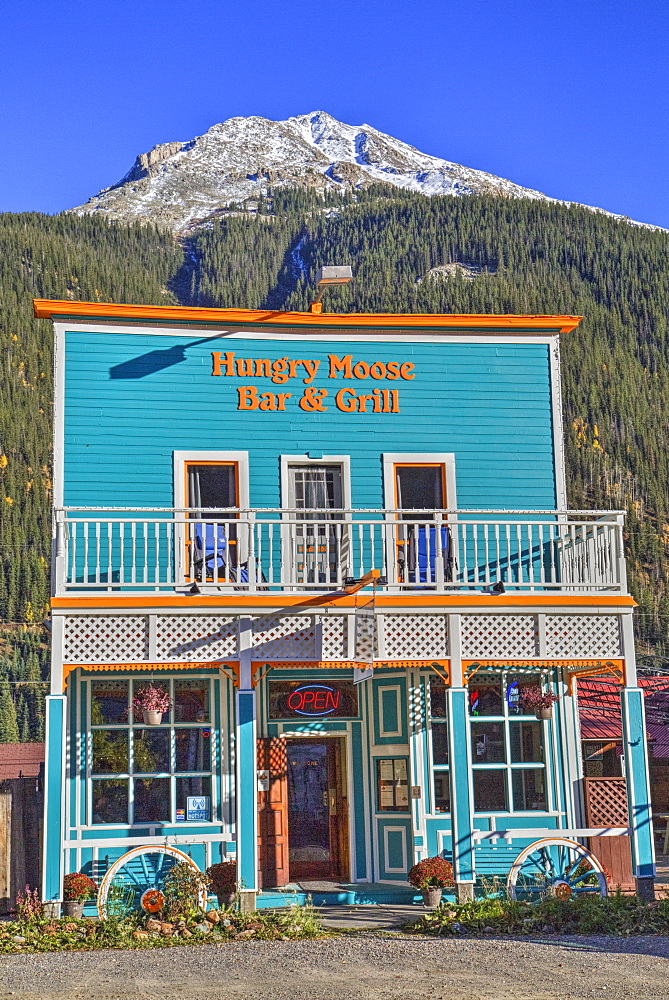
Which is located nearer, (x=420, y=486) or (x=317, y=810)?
(x=317, y=810)

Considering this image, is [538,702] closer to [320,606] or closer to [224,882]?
[320,606]

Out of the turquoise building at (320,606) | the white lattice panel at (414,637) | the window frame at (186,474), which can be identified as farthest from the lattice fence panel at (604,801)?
the window frame at (186,474)

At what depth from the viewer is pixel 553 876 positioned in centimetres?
1565

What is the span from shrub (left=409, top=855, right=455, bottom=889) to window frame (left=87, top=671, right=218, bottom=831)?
272 centimetres

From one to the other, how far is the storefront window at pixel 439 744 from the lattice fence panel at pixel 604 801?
186 cm

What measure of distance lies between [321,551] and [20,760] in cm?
1829

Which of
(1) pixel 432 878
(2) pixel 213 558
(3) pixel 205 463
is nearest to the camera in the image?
(1) pixel 432 878

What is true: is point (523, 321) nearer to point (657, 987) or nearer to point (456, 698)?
point (456, 698)

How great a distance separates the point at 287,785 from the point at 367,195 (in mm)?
133630

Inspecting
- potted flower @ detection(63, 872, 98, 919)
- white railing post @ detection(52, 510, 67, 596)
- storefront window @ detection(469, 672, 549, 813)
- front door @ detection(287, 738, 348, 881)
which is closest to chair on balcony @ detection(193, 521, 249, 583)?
white railing post @ detection(52, 510, 67, 596)

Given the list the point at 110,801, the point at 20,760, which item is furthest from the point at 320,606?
the point at 20,760

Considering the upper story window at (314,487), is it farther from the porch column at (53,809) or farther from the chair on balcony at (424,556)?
the porch column at (53,809)

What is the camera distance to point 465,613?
15695mm

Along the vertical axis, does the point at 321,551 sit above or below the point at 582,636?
above
